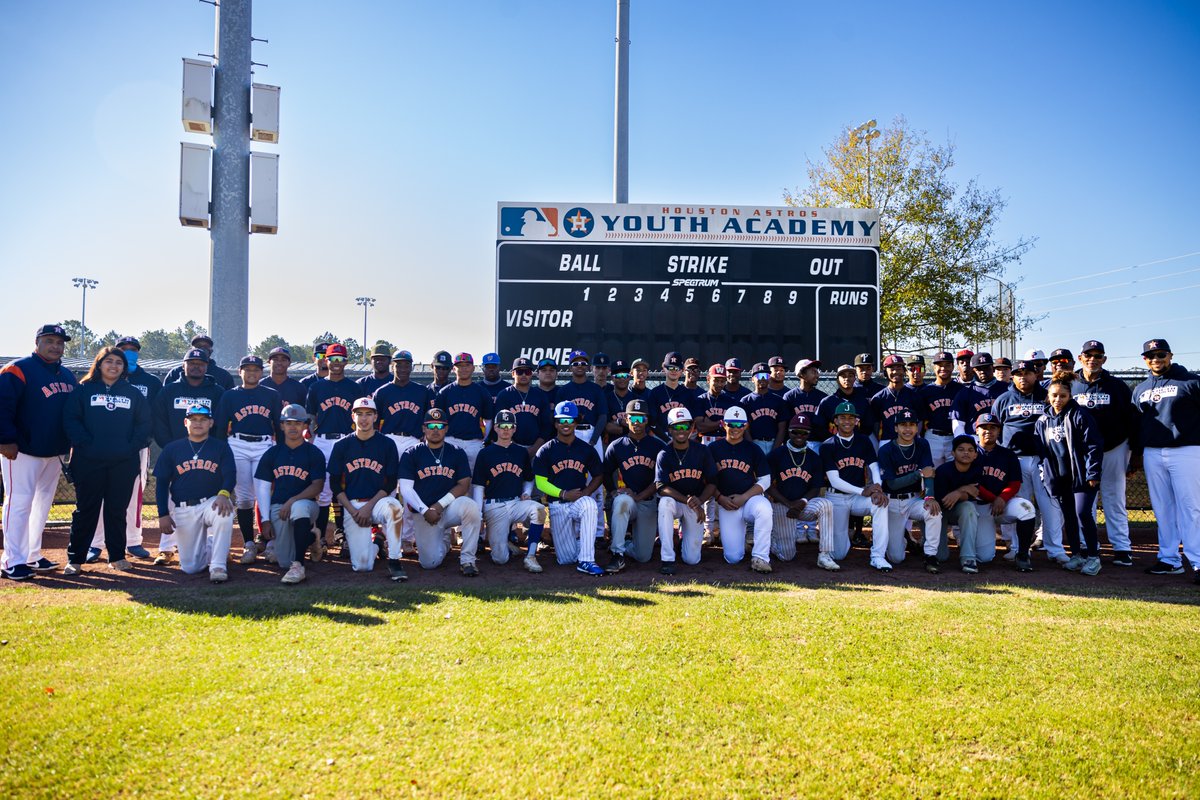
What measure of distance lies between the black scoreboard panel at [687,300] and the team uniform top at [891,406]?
8.79 ft

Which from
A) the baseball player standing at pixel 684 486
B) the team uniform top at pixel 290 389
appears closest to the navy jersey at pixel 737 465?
the baseball player standing at pixel 684 486

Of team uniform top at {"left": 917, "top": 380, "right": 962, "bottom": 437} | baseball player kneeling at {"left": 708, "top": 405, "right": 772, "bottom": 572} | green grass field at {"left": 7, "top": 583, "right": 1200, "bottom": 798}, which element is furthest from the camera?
team uniform top at {"left": 917, "top": 380, "right": 962, "bottom": 437}

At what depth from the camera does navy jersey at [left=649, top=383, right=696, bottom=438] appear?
8.70 m

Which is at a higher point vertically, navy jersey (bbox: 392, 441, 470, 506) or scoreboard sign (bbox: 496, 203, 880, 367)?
scoreboard sign (bbox: 496, 203, 880, 367)

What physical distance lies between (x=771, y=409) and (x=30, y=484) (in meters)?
7.15

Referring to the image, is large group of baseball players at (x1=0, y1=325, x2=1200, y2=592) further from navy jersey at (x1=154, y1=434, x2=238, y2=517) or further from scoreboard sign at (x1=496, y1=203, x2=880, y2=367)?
scoreboard sign at (x1=496, y1=203, x2=880, y2=367)

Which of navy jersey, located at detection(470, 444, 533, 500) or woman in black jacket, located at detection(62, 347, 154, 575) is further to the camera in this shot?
navy jersey, located at detection(470, 444, 533, 500)

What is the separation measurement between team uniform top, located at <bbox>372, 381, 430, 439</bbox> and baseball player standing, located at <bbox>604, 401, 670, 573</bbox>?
2.06 meters

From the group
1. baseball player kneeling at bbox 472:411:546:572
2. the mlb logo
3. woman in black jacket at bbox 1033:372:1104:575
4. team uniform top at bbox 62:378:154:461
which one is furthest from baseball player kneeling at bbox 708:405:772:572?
team uniform top at bbox 62:378:154:461

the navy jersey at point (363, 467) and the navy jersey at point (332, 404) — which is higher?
the navy jersey at point (332, 404)

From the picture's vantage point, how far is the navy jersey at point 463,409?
7.99 meters

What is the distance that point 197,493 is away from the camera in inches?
266

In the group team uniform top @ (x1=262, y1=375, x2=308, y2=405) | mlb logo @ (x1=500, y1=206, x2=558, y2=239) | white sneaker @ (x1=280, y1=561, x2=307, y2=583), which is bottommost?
white sneaker @ (x1=280, y1=561, x2=307, y2=583)

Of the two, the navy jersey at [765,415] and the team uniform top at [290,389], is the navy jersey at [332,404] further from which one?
the navy jersey at [765,415]
